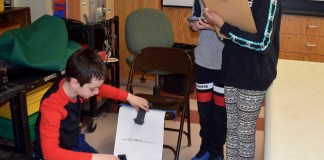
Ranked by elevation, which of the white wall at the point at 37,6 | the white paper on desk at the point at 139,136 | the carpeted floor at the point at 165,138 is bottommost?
the carpeted floor at the point at 165,138

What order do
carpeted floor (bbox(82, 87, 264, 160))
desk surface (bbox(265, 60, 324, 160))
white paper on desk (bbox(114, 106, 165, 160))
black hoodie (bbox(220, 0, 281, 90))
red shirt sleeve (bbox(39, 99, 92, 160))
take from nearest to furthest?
desk surface (bbox(265, 60, 324, 160)), red shirt sleeve (bbox(39, 99, 92, 160)), black hoodie (bbox(220, 0, 281, 90)), white paper on desk (bbox(114, 106, 165, 160)), carpeted floor (bbox(82, 87, 264, 160))

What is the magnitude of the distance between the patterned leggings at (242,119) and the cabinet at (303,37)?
88.4 inches

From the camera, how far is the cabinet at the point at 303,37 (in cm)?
361

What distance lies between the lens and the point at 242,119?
1.65 metres

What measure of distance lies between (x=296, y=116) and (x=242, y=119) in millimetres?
747

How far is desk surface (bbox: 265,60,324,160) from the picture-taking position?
75 centimetres

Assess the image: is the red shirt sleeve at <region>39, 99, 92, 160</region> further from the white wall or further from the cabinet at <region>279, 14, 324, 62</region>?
the cabinet at <region>279, 14, 324, 62</region>

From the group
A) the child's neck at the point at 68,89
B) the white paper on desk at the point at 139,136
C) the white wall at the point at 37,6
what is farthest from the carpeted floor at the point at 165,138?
the child's neck at the point at 68,89

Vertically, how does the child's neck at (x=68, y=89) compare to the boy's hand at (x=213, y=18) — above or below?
below

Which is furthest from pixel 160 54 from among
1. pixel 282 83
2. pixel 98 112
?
pixel 282 83

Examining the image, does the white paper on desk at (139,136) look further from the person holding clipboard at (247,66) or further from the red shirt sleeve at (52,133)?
the red shirt sleeve at (52,133)

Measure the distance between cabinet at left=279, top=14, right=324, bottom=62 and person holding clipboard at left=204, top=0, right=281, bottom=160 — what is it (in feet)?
7.42

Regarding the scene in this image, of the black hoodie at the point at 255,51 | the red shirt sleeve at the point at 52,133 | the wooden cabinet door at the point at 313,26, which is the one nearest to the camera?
the red shirt sleeve at the point at 52,133

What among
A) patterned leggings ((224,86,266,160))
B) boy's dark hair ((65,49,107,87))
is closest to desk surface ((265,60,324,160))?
patterned leggings ((224,86,266,160))
